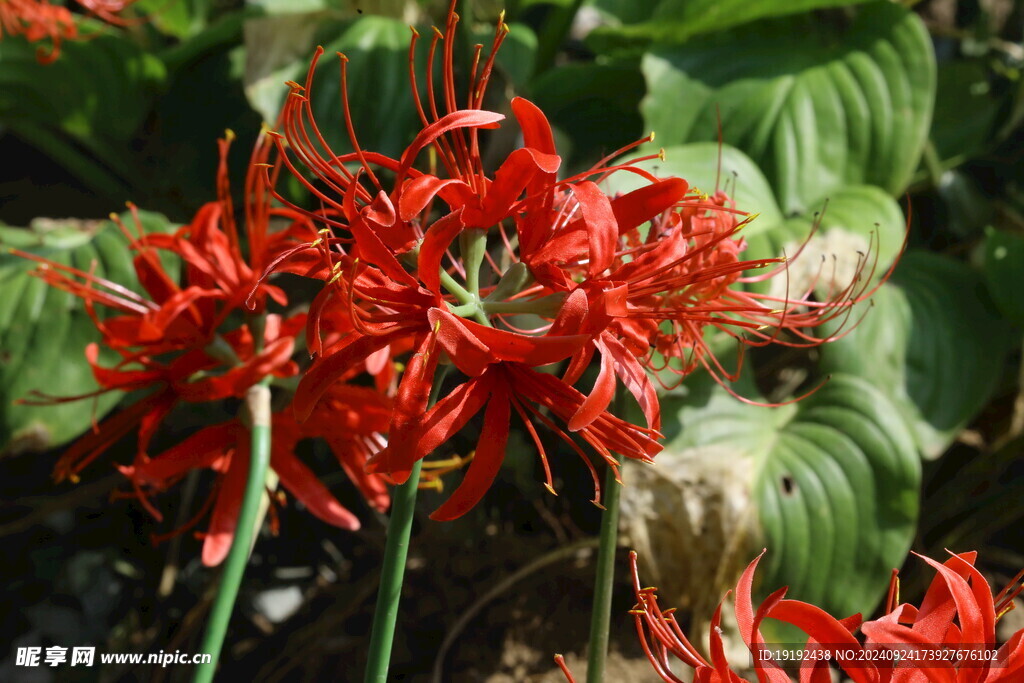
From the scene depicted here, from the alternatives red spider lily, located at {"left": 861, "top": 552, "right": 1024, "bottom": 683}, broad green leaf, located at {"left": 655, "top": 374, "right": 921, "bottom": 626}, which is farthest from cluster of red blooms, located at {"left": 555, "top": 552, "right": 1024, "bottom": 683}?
broad green leaf, located at {"left": 655, "top": 374, "right": 921, "bottom": 626}

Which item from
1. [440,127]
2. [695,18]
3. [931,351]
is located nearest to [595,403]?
[440,127]

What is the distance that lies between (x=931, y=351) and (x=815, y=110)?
14.8 inches

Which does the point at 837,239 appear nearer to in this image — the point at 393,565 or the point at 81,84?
the point at 393,565

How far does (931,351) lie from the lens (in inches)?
46.5

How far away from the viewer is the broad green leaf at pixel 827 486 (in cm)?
99

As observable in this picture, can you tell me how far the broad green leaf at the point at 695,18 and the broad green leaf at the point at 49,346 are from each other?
0.79 meters

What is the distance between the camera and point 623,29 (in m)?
1.38

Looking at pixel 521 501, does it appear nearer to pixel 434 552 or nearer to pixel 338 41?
pixel 434 552

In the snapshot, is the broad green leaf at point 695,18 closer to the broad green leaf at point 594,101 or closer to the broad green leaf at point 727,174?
the broad green leaf at point 594,101

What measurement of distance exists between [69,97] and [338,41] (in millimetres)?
525

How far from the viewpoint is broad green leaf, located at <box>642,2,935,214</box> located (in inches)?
47.2

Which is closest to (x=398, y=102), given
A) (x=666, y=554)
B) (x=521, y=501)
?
(x=521, y=501)

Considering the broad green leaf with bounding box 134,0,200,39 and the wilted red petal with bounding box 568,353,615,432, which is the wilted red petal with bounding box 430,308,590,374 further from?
the broad green leaf with bounding box 134,0,200,39

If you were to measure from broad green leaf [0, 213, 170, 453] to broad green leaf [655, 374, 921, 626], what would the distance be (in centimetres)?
68
